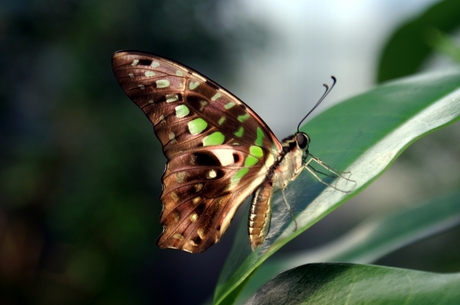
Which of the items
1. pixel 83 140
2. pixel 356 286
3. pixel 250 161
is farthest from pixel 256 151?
pixel 83 140

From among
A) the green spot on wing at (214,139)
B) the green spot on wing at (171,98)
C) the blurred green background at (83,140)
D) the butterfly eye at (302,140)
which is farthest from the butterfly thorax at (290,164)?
the blurred green background at (83,140)

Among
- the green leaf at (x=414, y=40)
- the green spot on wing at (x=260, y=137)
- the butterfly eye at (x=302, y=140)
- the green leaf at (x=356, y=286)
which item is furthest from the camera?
the green leaf at (x=414, y=40)

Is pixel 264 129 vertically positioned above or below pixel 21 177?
above

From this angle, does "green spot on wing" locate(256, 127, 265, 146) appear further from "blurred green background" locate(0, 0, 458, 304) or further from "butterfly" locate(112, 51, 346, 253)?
"blurred green background" locate(0, 0, 458, 304)

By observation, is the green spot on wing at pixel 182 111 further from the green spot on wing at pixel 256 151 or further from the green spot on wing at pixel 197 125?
the green spot on wing at pixel 256 151

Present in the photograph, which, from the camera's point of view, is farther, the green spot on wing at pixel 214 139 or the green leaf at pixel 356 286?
the green spot on wing at pixel 214 139

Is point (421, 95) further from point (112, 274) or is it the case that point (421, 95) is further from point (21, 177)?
point (112, 274)

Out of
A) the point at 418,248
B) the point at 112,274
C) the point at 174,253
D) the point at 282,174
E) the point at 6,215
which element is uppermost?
the point at 282,174

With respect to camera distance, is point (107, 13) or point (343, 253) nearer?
point (343, 253)

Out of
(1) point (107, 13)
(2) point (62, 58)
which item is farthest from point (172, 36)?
(2) point (62, 58)
